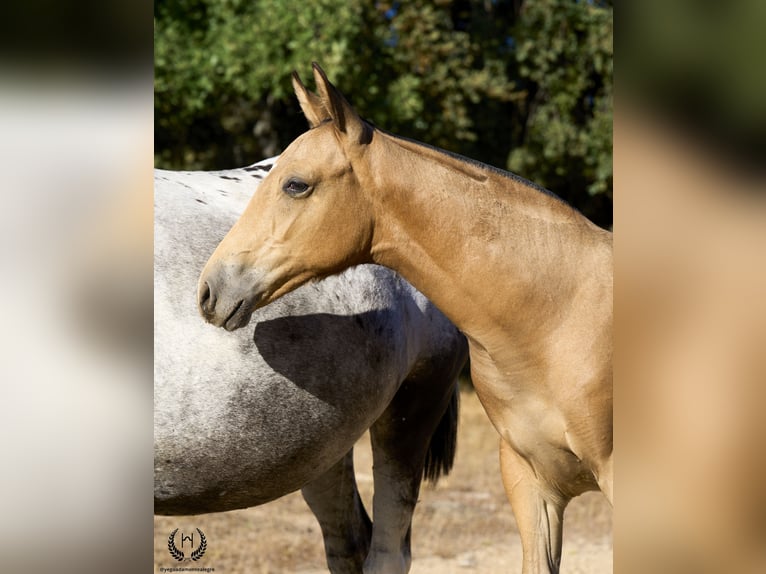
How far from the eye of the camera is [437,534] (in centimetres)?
520

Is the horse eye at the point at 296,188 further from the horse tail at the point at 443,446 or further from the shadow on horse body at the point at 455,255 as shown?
the horse tail at the point at 443,446

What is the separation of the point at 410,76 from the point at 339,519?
14.2 feet

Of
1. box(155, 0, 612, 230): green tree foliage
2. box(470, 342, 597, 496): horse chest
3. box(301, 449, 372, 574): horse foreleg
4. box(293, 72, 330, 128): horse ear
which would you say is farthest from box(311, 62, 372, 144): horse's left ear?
box(155, 0, 612, 230): green tree foliage

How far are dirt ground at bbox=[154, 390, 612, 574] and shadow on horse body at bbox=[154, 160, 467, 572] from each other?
941mm

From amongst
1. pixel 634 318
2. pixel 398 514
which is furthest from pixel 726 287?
pixel 398 514

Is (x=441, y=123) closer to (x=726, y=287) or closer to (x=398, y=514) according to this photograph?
(x=398, y=514)

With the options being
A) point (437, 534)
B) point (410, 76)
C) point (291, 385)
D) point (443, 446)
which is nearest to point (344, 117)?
point (291, 385)

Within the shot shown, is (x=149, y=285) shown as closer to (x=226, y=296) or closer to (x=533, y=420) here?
(x=226, y=296)

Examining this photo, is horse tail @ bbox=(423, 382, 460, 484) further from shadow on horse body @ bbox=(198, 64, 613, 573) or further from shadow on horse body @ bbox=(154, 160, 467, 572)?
shadow on horse body @ bbox=(198, 64, 613, 573)

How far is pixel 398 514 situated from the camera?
3100 mm

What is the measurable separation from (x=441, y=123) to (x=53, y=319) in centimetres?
661

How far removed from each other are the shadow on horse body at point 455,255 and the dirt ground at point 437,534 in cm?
208

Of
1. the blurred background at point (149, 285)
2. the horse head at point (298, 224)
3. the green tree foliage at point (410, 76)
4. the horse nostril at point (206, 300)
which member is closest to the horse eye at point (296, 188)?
the horse head at point (298, 224)

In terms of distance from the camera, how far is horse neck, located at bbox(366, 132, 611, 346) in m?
2.04
